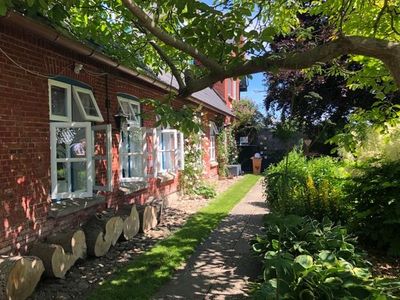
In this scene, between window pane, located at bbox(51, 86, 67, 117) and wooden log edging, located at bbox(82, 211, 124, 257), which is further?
window pane, located at bbox(51, 86, 67, 117)

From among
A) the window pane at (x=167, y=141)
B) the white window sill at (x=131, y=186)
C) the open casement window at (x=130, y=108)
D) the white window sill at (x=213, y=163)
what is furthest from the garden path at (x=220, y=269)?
the white window sill at (x=213, y=163)

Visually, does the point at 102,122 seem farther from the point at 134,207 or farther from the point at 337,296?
the point at 337,296

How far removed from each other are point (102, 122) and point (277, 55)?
5275 mm

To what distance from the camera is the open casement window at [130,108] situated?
32.5ft

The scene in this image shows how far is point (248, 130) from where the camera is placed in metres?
27.7

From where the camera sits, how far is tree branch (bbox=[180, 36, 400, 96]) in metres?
3.87

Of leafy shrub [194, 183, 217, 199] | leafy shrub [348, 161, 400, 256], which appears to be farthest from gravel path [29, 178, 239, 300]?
leafy shrub [194, 183, 217, 199]

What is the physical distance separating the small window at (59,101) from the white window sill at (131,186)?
8.26ft

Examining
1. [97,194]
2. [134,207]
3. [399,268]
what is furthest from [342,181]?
[97,194]

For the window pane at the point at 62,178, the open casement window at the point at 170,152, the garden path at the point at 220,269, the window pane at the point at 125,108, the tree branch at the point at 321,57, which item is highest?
the window pane at the point at 125,108

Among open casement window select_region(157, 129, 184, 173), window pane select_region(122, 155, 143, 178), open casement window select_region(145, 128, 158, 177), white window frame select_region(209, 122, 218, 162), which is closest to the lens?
window pane select_region(122, 155, 143, 178)

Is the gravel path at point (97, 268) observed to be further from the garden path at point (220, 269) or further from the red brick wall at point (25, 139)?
the garden path at point (220, 269)

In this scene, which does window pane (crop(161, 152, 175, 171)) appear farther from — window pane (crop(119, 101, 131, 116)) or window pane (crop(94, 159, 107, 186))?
window pane (crop(94, 159, 107, 186))

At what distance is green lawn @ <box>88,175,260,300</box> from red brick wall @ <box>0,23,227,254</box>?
131 centimetres
